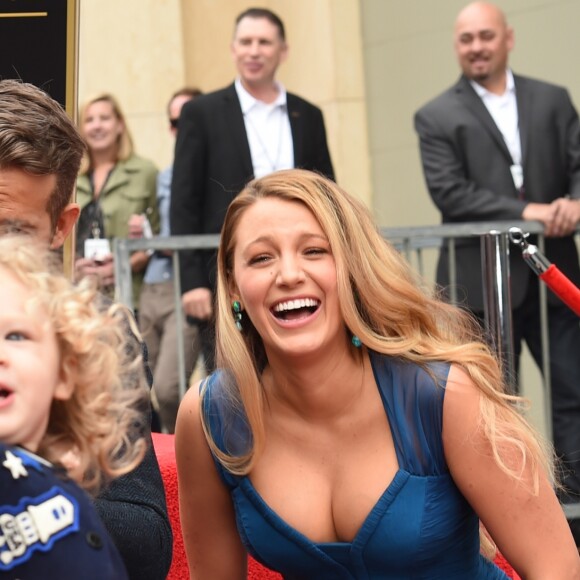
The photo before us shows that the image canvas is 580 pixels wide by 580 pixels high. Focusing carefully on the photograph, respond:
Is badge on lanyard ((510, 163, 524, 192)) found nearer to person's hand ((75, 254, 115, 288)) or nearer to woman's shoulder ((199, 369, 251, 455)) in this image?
person's hand ((75, 254, 115, 288))

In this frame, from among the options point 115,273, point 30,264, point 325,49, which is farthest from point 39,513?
point 325,49

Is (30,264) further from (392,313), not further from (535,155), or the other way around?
(535,155)

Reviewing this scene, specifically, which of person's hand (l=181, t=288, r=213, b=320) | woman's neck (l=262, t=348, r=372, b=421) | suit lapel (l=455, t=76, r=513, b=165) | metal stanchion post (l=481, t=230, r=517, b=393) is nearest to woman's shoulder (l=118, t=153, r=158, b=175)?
person's hand (l=181, t=288, r=213, b=320)

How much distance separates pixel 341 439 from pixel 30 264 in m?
1.24

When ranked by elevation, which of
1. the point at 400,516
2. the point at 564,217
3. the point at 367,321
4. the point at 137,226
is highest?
the point at 137,226

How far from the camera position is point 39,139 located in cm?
248

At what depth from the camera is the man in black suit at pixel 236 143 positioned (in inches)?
243

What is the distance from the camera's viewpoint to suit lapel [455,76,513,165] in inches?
237

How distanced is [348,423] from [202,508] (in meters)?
0.39

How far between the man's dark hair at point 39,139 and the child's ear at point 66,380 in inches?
27.8

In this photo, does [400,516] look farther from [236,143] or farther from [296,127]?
[296,127]

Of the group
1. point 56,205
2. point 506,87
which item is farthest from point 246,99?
point 56,205

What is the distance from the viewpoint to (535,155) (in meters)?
6.07

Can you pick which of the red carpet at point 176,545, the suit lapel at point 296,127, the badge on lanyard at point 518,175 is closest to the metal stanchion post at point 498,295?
the badge on lanyard at point 518,175
